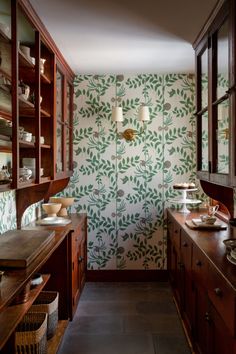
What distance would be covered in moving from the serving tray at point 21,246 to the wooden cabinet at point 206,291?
3.13ft

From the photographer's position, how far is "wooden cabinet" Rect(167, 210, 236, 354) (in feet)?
5.40

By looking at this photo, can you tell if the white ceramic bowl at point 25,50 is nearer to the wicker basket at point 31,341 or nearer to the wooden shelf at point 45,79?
the wooden shelf at point 45,79

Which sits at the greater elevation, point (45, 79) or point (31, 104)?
point (45, 79)

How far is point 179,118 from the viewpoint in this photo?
163 inches

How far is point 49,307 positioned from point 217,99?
183 cm

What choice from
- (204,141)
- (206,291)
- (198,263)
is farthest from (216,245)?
(204,141)

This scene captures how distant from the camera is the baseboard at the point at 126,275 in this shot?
4199mm

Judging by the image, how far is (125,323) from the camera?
3.11 m

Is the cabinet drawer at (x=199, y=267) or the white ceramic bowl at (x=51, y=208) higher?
the white ceramic bowl at (x=51, y=208)

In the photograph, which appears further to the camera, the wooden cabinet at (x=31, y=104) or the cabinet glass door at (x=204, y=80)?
the cabinet glass door at (x=204, y=80)

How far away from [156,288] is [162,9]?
278cm

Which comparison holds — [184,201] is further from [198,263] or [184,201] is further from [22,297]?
[22,297]

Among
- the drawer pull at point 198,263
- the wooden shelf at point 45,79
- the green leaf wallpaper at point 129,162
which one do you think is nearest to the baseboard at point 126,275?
the green leaf wallpaper at point 129,162

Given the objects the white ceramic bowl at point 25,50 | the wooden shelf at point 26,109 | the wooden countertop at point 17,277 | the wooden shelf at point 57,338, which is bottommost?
the wooden shelf at point 57,338
